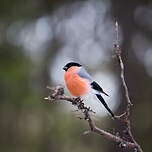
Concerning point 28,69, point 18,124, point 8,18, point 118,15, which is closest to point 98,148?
point 18,124

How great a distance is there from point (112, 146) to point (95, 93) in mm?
3275

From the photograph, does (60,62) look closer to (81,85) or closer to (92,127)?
(81,85)

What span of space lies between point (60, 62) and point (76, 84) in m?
3.99

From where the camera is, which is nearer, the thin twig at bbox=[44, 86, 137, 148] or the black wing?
the thin twig at bbox=[44, 86, 137, 148]

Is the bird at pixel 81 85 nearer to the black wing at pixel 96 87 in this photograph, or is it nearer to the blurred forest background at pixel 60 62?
the black wing at pixel 96 87

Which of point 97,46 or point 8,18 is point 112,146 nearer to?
point 97,46

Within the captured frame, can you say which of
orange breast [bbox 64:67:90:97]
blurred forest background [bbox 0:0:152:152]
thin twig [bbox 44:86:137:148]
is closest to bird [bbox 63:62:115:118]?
orange breast [bbox 64:67:90:97]

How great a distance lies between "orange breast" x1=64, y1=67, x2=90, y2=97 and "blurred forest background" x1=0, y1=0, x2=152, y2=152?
2.58 metres

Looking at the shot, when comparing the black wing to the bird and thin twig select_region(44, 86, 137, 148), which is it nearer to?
the bird

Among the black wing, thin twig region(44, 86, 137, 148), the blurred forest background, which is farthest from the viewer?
the blurred forest background

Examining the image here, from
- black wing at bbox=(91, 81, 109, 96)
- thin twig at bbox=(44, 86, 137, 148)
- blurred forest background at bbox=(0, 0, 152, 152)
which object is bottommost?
thin twig at bbox=(44, 86, 137, 148)

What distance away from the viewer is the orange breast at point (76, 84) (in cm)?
216

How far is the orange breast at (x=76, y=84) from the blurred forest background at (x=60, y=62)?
258 cm

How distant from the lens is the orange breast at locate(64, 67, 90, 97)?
2.16 m
